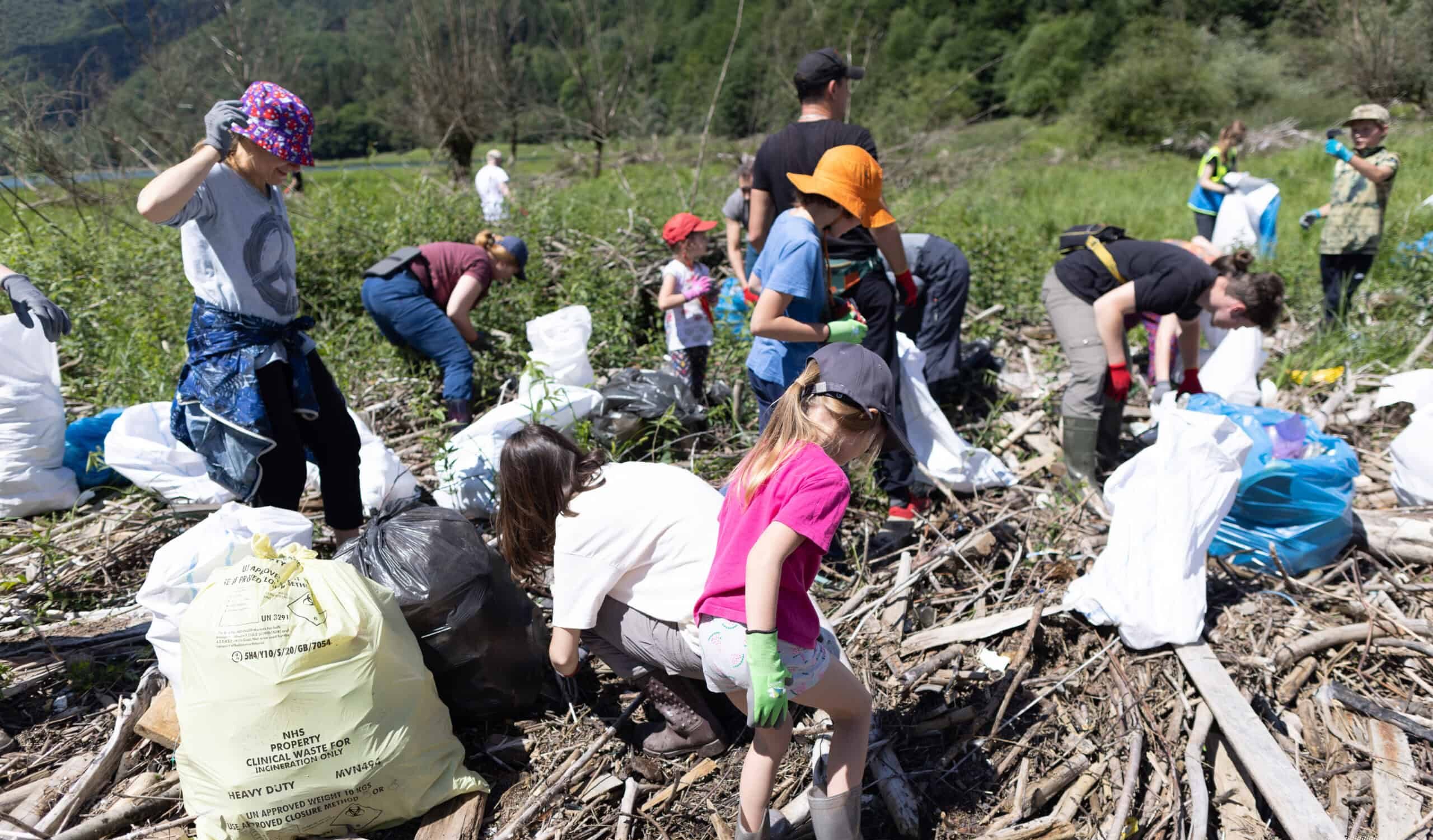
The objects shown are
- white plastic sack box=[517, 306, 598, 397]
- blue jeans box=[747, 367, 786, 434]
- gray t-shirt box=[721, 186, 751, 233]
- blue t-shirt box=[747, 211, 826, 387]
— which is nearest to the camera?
blue t-shirt box=[747, 211, 826, 387]

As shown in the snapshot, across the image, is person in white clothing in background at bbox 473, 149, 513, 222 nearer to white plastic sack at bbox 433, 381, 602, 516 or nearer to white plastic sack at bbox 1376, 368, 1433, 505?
white plastic sack at bbox 433, 381, 602, 516

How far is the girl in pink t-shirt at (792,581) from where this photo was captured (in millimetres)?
1696

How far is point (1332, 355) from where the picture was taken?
16.1 feet

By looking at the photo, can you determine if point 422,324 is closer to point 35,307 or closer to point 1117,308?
point 35,307

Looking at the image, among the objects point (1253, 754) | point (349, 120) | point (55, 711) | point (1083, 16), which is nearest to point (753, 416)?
point (1253, 754)

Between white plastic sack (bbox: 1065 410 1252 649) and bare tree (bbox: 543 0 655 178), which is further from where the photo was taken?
bare tree (bbox: 543 0 655 178)

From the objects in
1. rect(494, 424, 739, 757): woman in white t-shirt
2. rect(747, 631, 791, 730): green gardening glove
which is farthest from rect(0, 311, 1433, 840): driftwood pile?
rect(747, 631, 791, 730): green gardening glove

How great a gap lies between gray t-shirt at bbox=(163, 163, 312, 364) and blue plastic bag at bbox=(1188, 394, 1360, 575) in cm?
338

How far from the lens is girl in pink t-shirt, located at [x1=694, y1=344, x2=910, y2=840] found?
66.8 inches

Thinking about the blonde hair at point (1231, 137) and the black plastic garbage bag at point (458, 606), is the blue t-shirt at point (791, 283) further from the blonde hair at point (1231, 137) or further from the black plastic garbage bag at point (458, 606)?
the blonde hair at point (1231, 137)

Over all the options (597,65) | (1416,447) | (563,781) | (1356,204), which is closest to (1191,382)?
(1416,447)

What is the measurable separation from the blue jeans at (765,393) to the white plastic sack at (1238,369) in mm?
2520

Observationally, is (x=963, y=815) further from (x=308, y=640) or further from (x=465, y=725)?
(x=308, y=640)

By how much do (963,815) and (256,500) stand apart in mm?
2299
